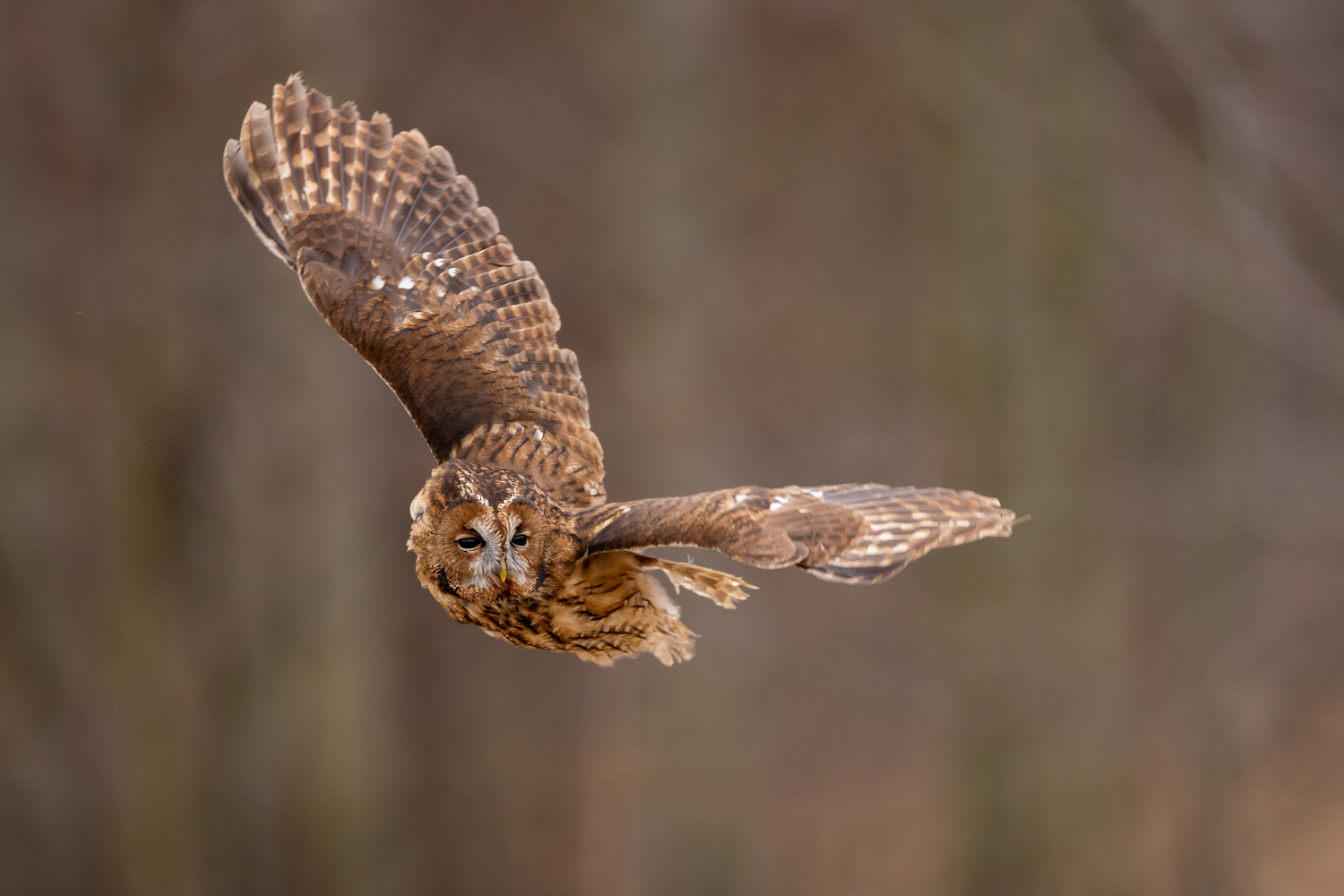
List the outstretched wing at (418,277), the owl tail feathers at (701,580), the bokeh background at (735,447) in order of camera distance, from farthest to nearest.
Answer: the bokeh background at (735,447) < the outstretched wing at (418,277) < the owl tail feathers at (701,580)

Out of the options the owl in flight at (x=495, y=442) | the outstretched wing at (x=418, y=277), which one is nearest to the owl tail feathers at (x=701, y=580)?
the owl in flight at (x=495, y=442)

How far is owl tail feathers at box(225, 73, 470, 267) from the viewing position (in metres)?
3.24

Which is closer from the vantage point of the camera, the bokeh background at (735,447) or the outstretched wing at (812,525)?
the outstretched wing at (812,525)

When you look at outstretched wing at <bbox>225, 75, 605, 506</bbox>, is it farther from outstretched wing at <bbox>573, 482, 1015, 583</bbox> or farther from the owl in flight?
outstretched wing at <bbox>573, 482, 1015, 583</bbox>

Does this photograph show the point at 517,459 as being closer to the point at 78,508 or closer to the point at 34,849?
the point at 78,508

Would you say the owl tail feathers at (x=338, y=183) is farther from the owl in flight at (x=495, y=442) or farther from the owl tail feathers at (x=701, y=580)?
the owl tail feathers at (x=701, y=580)

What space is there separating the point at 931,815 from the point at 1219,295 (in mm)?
3540

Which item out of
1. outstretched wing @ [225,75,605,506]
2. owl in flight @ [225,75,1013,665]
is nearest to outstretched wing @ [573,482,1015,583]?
owl in flight @ [225,75,1013,665]

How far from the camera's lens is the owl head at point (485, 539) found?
2.33m

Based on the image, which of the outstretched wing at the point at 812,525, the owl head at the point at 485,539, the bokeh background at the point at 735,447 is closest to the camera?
the outstretched wing at the point at 812,525

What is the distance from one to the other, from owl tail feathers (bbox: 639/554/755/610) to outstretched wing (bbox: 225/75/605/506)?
1.54ft

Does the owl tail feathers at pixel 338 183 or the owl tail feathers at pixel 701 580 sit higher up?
the owl tail feathers at pixel 338 183

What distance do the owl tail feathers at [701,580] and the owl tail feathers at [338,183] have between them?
1.33 m

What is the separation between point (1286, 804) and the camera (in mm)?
6785
